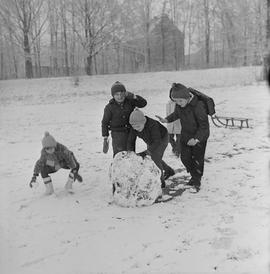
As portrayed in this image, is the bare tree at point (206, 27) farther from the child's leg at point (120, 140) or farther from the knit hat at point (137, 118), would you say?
Result: the knit hat at point (137, 118)

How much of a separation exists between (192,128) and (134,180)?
1051mm

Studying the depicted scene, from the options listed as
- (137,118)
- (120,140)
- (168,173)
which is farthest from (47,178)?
(168,173)

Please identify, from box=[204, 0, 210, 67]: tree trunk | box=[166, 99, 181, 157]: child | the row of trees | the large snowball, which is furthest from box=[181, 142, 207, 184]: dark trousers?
box=[204, 0, 210, 67]: tree trunk

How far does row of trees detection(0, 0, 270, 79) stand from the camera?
89.5ft

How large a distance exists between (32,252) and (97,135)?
6280mm

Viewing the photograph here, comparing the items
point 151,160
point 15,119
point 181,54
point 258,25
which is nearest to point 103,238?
point 151,160

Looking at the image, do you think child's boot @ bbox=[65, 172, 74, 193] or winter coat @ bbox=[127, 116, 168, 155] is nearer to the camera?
winter coat @ bbox=[127, 116, 168, 155]

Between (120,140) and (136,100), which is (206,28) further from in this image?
(120,140)

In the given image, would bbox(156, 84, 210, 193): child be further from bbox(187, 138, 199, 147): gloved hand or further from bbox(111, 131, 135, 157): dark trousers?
bbox(111, 131, 135, 157): dark trousers

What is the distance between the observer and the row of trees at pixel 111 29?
2728 cm

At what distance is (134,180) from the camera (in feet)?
16.4

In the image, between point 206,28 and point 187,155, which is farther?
point 206,28

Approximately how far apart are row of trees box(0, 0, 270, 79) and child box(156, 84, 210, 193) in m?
17.7

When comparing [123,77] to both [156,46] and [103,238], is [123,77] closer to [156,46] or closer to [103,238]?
[156,46]
